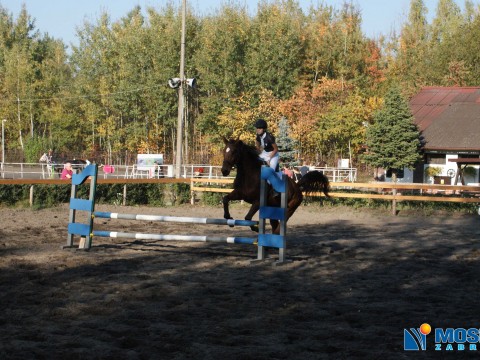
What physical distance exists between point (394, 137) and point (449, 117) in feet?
20.4

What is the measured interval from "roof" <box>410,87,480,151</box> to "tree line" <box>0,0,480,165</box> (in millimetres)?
4323

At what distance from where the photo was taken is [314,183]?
1369 cm

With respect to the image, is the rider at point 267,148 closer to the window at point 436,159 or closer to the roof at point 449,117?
the roof at point 449,117

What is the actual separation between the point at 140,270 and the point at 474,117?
37.9 meters

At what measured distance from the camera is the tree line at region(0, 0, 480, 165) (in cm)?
5575

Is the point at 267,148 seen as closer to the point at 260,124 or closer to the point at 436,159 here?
the point at 260,124

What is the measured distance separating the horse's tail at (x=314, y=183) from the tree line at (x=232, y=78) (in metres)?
37.5

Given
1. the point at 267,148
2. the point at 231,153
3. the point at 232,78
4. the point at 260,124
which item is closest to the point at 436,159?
the point at 232,78

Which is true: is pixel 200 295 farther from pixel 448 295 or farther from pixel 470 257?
pixel 470 257

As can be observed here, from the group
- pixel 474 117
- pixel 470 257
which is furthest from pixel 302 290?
pixel 474 117

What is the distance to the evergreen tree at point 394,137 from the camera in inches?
1603

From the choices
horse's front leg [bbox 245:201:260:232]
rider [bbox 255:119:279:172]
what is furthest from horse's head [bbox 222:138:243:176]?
horse's front leg [bbox 245:201:260:232]

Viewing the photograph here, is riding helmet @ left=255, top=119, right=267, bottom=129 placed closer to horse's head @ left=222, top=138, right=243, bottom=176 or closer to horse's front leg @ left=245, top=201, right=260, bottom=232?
horse's head @ left=222, top=138, right=243, bottom=176

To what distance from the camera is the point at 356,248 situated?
14.0m
